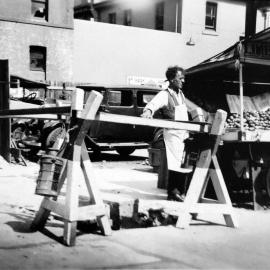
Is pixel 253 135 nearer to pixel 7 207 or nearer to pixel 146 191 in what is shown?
pixel 146 191

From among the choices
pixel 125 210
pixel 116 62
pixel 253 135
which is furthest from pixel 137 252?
pixel 116 62

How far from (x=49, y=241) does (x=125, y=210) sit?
186cm

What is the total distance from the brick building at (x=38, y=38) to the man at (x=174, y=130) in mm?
20557

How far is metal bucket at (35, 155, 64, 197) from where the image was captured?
14.1 ft

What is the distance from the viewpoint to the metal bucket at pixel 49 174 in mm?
4309

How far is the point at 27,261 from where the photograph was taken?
3658 mm

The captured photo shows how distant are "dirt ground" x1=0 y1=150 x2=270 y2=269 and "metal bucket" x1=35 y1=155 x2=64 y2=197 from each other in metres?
0.43

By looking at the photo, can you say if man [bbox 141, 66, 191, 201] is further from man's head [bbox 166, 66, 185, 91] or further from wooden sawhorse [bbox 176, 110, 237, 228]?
wooden sawhorse [bbox 176, 110, 237, 228]

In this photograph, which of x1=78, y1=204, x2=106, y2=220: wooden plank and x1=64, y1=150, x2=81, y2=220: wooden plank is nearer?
x1=64, y1=150, x2=81, y2=220: wooden plank

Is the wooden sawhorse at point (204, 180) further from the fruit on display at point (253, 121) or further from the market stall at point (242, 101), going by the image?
the fruit on display at point (253, 121)

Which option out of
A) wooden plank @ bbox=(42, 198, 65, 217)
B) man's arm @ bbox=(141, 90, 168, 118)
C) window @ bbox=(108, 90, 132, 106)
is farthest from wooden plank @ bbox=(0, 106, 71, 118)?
window @ bbox=(108, 90, 132, 106)

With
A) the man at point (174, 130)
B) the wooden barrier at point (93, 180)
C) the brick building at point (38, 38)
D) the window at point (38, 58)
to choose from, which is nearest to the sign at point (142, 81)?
the brick building at point (38, 38)

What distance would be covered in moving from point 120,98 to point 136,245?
329 inches

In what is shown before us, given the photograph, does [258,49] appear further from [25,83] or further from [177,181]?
[25,83]
